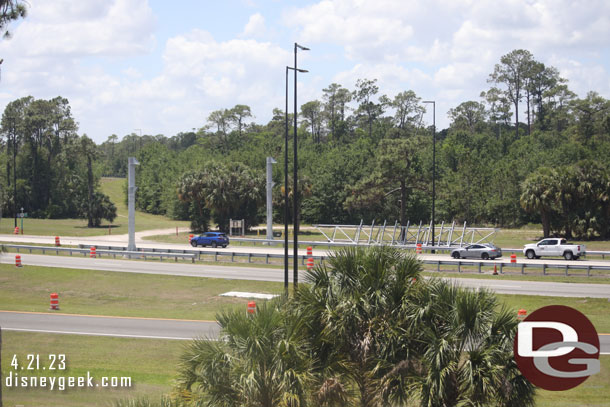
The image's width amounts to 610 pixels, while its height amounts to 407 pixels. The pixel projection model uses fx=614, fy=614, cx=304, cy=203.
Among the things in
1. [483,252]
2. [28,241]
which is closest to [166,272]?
[483,252]

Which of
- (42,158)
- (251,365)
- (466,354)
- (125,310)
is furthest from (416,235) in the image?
(42,158)

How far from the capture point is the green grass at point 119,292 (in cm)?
2720

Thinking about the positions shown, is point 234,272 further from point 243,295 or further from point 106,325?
point 106,325

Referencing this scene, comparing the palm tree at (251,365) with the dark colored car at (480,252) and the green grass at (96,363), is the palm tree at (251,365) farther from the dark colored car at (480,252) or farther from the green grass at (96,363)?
the dark colored car at (480,252)

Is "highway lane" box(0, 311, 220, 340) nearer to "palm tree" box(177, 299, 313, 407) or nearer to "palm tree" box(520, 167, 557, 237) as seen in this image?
"palm tree" box(177, 299, 313, 407)

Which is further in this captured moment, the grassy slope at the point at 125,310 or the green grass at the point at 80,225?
Result: the green grass at the point at 80,225

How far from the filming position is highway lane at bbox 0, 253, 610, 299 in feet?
101

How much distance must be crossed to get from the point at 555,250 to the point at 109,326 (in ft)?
109

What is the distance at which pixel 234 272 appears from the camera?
37594 mm

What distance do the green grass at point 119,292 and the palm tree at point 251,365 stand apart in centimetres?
1440

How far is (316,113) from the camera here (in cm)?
13262

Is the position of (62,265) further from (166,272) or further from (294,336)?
(294,336)

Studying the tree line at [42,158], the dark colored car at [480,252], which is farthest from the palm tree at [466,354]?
the tree line at [42,158]

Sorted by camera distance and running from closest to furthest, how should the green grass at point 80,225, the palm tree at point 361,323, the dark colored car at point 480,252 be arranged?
the palm tree at point 361,323 < the dark colored car at point 480,252 < the green grass at point 80,225
